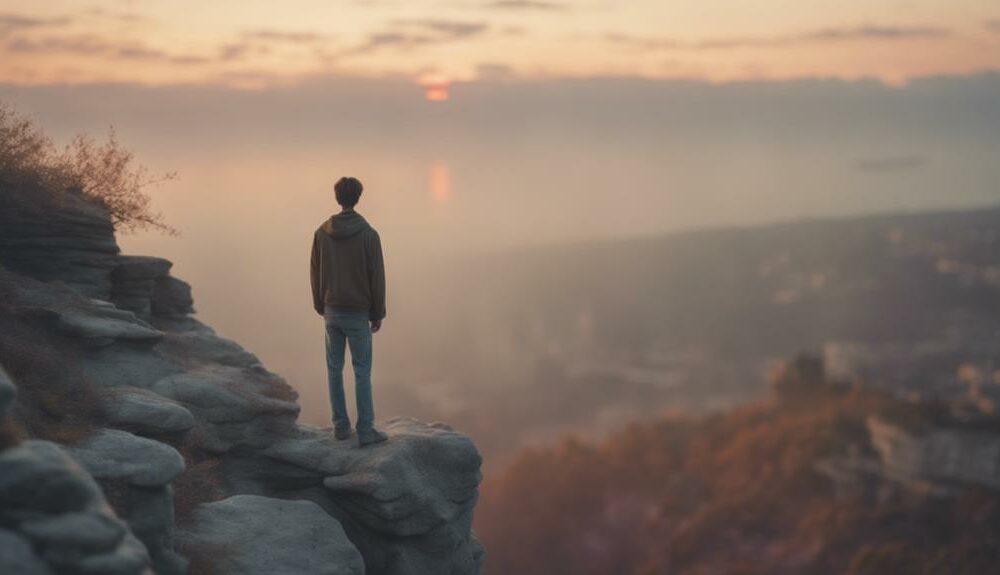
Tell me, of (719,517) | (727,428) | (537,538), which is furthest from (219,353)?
(727,428)

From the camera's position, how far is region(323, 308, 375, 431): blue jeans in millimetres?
14578

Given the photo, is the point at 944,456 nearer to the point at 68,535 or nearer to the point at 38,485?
the point at 68,535

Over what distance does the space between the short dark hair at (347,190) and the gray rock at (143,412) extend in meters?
3.87

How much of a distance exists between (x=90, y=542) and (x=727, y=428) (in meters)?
107

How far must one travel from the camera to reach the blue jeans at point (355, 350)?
47.8 ft

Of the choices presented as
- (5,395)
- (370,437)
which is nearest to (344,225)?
(370,437)

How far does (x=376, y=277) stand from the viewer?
47.5 feet

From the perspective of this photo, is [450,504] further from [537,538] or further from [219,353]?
[537,538]

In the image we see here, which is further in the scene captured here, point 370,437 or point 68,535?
point 370,437

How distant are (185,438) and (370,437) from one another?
2.82 meters

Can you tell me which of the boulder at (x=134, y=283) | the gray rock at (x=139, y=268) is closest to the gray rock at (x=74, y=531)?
the boulder at (x=134, y=283)

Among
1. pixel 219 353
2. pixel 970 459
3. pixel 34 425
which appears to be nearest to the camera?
pixel 34 425

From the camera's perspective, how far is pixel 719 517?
264ft

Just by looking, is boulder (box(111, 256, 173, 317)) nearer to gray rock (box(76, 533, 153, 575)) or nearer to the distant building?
gray rock (box(76, 533, 153, 575))
